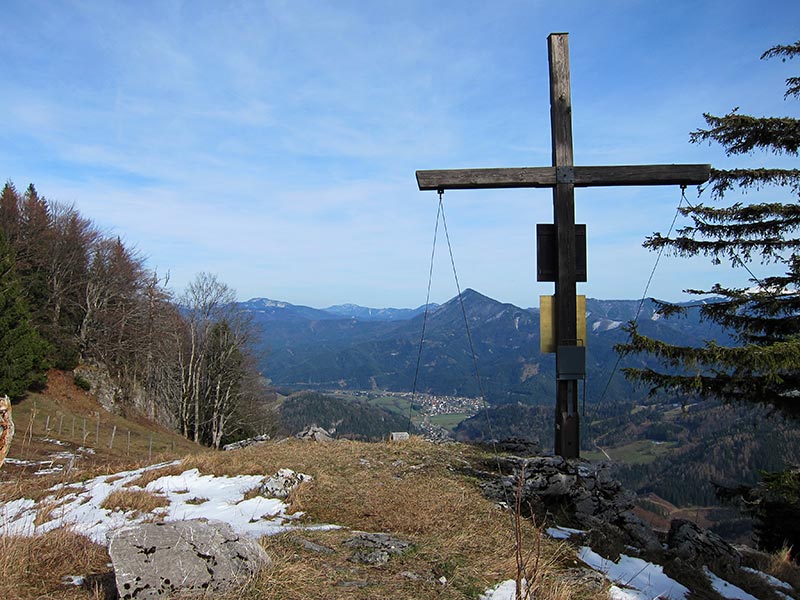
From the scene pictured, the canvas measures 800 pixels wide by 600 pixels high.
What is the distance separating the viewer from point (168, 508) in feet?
23.2

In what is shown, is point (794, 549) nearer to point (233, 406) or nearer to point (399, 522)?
point (399, 522)

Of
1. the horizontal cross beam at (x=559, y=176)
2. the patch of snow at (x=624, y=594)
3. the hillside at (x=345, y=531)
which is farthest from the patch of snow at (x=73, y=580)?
the horizontal cross beam at (x=559, y=176)

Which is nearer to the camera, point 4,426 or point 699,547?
point 4,426

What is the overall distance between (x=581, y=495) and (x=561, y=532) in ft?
3.97

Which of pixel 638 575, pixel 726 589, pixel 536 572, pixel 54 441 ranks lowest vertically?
pixel 54 441

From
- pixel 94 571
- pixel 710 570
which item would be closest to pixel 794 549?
pixel 710 570

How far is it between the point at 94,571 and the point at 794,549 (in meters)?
12.5

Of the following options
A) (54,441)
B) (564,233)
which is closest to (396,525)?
(564,233)

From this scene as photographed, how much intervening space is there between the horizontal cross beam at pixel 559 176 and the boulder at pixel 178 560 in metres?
5.56

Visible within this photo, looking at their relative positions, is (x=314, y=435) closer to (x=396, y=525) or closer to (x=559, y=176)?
(x=396, y=525)

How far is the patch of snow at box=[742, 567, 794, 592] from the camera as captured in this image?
20.4 feet

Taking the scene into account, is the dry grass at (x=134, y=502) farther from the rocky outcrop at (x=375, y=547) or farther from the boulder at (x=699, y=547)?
the boulder at (x=699, y=547)

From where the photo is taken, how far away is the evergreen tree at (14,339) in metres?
30.4

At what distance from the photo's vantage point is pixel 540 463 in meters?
7.69
